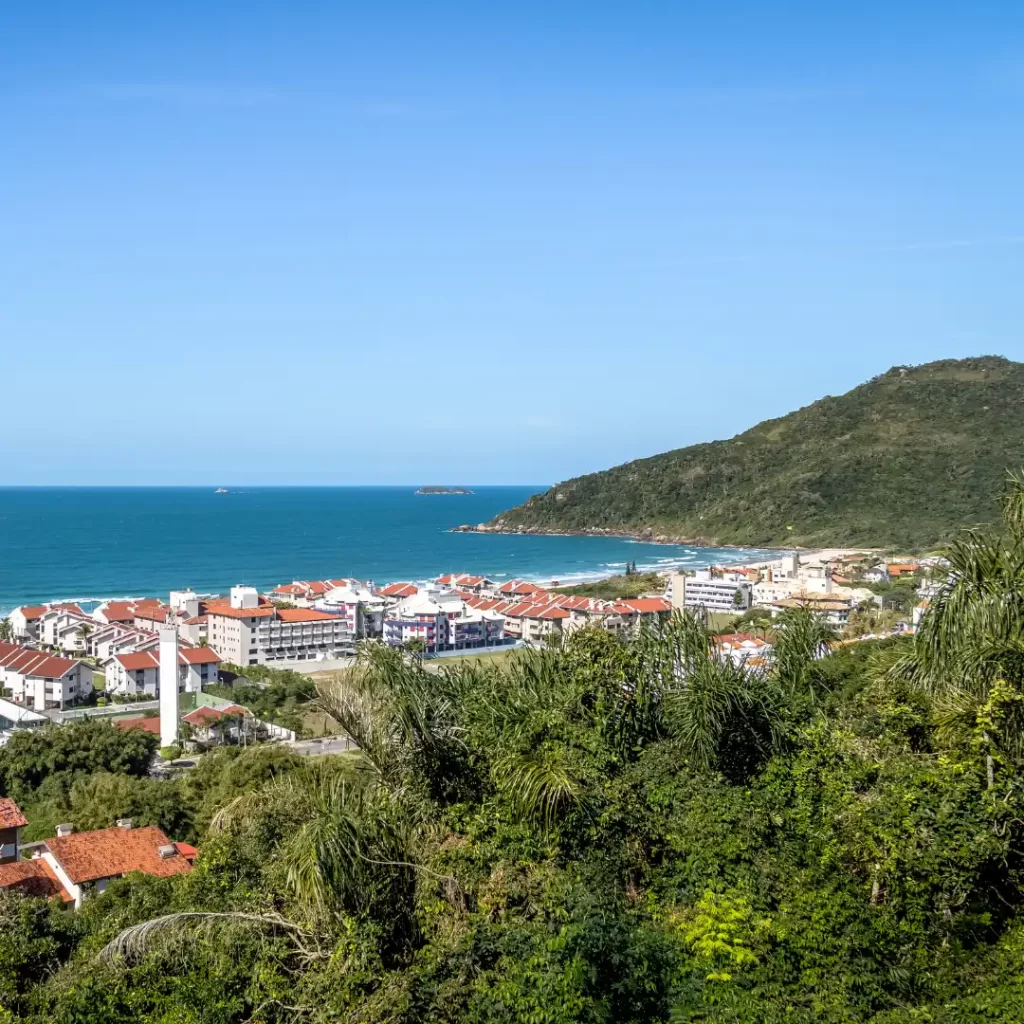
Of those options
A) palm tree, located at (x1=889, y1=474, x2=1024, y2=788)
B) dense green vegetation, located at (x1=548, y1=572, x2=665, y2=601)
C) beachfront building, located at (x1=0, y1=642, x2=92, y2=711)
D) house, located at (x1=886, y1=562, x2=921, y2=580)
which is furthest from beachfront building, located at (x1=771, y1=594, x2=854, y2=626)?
palm tree, located at (x1=889, y1=474, x2=1024, y2=788)

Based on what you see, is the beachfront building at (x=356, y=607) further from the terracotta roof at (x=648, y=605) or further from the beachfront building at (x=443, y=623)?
the terracotta roof at (x=648, y=605)

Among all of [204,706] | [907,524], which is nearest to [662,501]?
[907,524]

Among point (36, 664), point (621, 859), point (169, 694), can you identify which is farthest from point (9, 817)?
point (36, 664)

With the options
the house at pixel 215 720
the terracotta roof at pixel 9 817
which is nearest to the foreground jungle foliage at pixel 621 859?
the terracotta roof at pixel 9 817

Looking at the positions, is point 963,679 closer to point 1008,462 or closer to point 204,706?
point 204,706

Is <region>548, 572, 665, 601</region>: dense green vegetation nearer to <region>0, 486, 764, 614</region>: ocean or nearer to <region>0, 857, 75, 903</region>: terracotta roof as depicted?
<region>0, 486, 764, 614</region>: ocean

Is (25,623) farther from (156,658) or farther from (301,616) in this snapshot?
(156,658)
